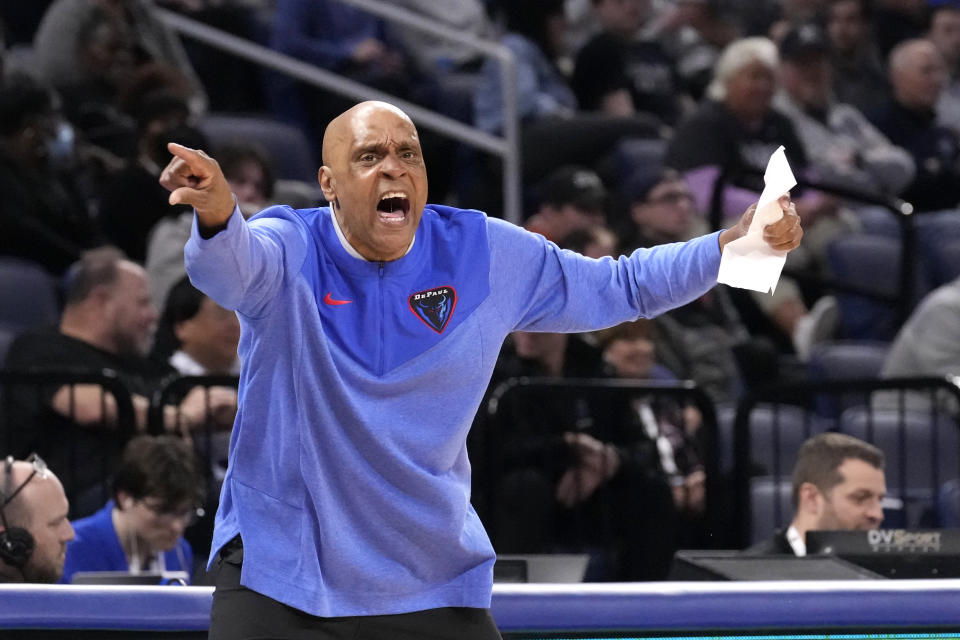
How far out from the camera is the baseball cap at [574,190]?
645 centimetres

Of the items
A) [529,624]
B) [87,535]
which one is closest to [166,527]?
[87,535]

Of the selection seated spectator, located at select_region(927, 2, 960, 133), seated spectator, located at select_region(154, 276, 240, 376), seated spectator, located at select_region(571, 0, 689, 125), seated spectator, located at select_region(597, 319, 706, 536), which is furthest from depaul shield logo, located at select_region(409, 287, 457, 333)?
seated spectator, located at select_region(927, 2, 960, 133)

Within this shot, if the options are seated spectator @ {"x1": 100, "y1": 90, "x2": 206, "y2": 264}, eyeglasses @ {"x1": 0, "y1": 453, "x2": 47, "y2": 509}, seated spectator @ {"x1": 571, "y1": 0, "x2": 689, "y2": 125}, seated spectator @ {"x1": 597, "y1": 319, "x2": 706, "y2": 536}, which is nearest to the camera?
eyeglasses @ {"x1": 0, "y1": 453, "x2": 47, "y2": 509}

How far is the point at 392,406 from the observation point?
257cm

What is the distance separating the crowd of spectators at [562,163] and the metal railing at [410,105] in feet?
0.43

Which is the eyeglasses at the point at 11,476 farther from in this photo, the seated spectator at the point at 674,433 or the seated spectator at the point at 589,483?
the seated spectator at the point at 674,433

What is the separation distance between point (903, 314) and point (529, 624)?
4340 millimetres

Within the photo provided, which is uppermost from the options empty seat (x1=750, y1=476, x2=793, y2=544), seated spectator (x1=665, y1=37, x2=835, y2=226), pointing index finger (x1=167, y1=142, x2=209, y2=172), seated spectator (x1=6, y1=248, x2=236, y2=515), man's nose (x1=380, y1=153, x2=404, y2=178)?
seated spectator (x1=665, y1=37, x2=835, y2=226)

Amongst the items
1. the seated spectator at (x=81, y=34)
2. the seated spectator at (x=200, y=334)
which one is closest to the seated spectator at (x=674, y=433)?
the seated spectator at (x=200, y=334)

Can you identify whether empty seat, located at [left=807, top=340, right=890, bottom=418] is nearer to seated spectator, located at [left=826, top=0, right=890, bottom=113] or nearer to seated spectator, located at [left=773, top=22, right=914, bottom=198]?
seated spectator, located at [left=773, top=22, right=914, bottom=198]

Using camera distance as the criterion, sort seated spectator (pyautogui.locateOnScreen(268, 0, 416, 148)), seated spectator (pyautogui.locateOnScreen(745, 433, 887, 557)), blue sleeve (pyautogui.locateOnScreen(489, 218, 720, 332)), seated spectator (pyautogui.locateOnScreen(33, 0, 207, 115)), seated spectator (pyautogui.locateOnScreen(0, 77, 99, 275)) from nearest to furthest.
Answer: blue sleeve (pyautogui.locateOnScreen(489, 218, 720, 332)) → seated spectator (pyautogui.locateOnScreen(745, 433, 887, 557)) → seated spectator (pyautogui.locateOnScreen(0, 77, 99, 275)) → seated spectator (pyautogui.locateOnScreen(33, 0, 207, 115)) → seated spectator (pyautogui.locateOnScreen(268, 0, 416, 148))

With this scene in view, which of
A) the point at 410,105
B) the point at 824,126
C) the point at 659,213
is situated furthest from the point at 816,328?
the point at 410,105

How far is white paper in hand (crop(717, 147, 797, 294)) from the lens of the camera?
266cm

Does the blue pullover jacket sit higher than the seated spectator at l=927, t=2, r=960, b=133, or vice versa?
the seated spectator at l=927, t=2, r=960, b=133
